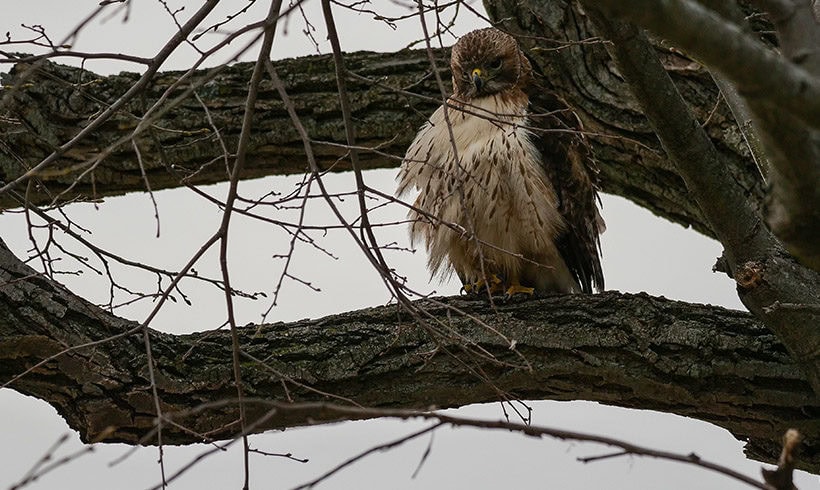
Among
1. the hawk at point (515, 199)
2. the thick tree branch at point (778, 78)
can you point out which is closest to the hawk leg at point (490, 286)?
the hawk at point (515, 199)

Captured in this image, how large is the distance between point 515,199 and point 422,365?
1208 millimetres

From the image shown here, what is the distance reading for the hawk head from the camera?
19.2 feet

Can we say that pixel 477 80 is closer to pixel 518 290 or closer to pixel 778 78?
pixel 518 290

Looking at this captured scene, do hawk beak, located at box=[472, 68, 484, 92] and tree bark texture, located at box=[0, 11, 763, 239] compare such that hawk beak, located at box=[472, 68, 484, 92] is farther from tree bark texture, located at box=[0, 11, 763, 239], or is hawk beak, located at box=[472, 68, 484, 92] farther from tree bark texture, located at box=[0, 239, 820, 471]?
tree bark texture, located at box=[0, 239, 820, 471]

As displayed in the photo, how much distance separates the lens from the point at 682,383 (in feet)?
14.2

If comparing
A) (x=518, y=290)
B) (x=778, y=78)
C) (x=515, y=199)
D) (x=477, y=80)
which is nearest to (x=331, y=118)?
(x=477, y=80)

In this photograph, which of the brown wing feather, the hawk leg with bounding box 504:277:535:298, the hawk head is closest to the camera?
the hawk leg with bounding box 504:277:535:298

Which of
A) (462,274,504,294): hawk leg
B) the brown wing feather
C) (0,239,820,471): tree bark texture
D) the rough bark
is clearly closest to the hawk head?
the rough bark

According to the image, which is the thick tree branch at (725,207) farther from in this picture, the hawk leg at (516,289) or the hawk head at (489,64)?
the hawk head at (489,64)

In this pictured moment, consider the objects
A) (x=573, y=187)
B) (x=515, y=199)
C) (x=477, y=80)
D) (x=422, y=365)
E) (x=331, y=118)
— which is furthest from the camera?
(x=477, y=80)

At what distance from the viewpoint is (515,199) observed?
5289 mm

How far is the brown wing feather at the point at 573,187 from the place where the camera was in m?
5.41

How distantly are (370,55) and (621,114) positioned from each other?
4.32 feet

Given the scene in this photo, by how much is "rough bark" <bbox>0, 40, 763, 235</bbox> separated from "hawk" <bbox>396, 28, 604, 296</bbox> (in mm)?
202
